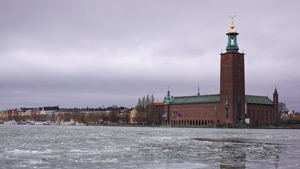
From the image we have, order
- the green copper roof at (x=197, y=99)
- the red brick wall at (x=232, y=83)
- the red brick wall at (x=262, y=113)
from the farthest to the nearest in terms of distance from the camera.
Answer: the green copper roof at (x=197, y=99)
the red brick wall at (x=262, y=113)
the red brick wall at (x=232, y=83)

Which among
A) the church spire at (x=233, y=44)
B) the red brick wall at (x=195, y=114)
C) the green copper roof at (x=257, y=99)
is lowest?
the red brick wall at (x=195, y=114)

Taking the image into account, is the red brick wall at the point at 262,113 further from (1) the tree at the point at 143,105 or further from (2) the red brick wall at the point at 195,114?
(1) the tree at the point at 143,105

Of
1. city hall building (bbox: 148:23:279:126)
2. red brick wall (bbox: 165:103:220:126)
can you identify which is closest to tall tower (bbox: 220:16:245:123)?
city hall building (bbox: 148:23:279:126)

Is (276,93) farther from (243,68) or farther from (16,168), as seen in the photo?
(16,168)

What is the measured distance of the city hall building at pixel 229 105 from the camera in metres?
124

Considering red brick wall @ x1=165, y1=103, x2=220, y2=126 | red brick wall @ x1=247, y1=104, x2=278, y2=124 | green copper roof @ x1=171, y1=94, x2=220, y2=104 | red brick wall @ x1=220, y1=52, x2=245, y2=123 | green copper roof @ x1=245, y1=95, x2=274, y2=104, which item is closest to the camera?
red brick wall @ x1=220, y1=52, x2=245, y2=123

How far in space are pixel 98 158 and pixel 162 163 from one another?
366 centimetres

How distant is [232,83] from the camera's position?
123562mm

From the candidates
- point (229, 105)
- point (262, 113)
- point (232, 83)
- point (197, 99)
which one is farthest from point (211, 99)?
point (262, 113)

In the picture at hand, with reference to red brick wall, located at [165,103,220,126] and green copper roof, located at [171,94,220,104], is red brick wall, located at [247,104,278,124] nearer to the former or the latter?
red brick wall, located at [165,103,220,126]

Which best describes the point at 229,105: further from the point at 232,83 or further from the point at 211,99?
the point at 211,99

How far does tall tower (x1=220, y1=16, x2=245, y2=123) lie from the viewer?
123562 mm

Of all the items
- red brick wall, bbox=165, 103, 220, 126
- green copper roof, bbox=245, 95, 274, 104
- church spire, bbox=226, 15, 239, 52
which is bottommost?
red brick wall, bbox=165, 103, 220, 126

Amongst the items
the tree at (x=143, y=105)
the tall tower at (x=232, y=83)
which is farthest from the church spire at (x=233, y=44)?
the tree at (x=143, y=105)
